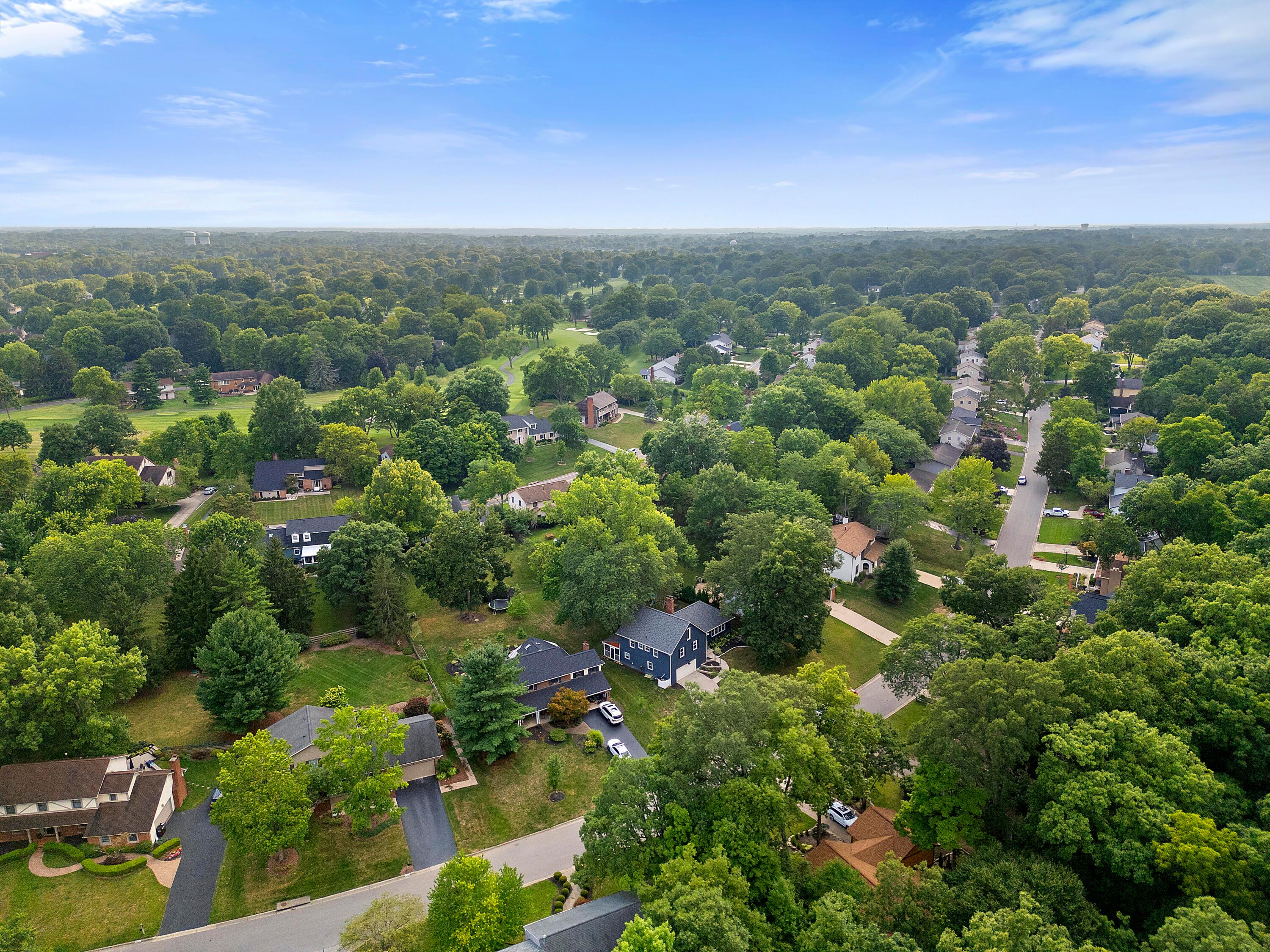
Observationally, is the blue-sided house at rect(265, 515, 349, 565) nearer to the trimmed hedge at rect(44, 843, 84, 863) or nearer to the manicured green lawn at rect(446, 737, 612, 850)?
the trimmed hedge at rect(44, 843, 84, 863)

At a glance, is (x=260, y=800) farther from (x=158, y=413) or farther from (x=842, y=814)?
(x=158, y=413)

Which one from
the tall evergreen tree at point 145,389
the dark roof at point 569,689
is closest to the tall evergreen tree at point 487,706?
the dark roof at point 569,689

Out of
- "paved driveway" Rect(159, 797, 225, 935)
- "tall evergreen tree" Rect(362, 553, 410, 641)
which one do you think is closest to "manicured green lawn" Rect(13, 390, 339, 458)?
"tall evergreen tree" Rect(362, 553, 410, 641)

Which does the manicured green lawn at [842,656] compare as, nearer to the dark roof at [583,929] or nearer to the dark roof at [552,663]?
the dark roof at [552,663]

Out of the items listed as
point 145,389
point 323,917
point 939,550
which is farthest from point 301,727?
point 145,389

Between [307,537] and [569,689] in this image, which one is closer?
[569,689]

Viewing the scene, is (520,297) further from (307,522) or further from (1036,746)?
(1036,746)
